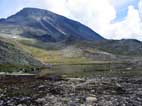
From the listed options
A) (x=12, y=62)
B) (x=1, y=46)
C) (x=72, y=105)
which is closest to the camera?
(x=72, y=105)

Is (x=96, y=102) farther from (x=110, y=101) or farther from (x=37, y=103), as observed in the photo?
(x=37, y=103)

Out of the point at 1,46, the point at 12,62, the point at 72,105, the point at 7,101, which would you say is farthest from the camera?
the point at 1,46

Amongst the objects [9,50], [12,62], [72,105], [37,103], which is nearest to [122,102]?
[72,105]

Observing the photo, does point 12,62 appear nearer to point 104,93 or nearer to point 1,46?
point 1,46

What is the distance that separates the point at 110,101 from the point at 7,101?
525 inches

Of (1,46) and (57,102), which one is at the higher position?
(1,46)

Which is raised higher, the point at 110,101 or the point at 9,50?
the point at 9,50

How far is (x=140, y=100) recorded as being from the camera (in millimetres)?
44844

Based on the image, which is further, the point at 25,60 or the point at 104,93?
the point at 25,60

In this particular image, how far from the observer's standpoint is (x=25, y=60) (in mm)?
174875

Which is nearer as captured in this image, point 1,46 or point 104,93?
point 104,93

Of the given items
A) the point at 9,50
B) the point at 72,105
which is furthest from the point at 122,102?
the point at 9,50

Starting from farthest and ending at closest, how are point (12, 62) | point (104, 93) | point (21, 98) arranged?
1. point (12, 62)
2. point (104, 93)
3. point (21, 98)

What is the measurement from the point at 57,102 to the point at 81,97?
16.3 ft
